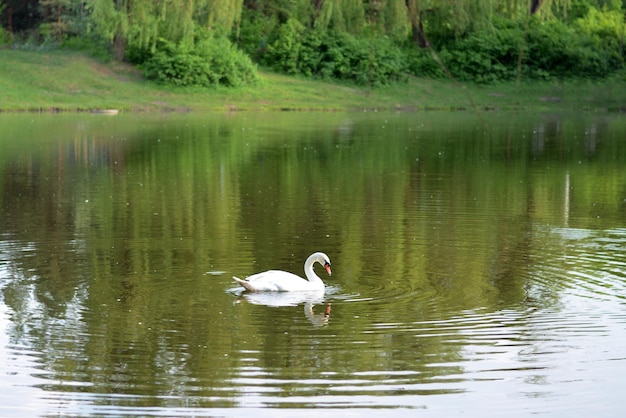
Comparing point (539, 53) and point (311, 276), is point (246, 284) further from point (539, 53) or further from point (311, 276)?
point (539, 53)

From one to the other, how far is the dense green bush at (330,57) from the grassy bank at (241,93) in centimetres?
79

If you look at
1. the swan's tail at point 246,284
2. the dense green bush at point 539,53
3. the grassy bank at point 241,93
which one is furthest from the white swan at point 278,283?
the dense green bush at point 539,53

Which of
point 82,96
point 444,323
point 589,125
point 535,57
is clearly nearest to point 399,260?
point 444,323

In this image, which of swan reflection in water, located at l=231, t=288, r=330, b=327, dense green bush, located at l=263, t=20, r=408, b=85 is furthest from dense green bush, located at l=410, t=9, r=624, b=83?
swan reflection in water, located at l=231, t=288, r=330, b=327

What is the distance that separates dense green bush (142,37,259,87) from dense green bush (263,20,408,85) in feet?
→ 9.85

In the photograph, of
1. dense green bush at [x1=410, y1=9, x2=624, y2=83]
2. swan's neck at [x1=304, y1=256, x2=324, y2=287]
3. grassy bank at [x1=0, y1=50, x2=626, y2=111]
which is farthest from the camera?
dense green bush at [x1=410, y1=9, x2=624, y2=83]

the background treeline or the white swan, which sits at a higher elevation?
the white swan

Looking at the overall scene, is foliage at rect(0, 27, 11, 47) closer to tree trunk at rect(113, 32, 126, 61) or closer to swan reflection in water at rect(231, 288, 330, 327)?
tree trunk at rect(113, 32, 126, 61)

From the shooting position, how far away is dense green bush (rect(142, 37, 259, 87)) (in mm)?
53812

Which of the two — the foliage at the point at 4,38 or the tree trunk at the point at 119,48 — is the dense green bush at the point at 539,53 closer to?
the tree trunk at the point at 119,48

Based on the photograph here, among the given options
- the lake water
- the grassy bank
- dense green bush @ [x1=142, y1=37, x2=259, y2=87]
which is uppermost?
the lake water

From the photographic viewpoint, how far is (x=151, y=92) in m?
52.8

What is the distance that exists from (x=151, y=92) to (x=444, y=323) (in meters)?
42.6

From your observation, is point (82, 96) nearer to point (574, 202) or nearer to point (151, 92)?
point (151, 92)
